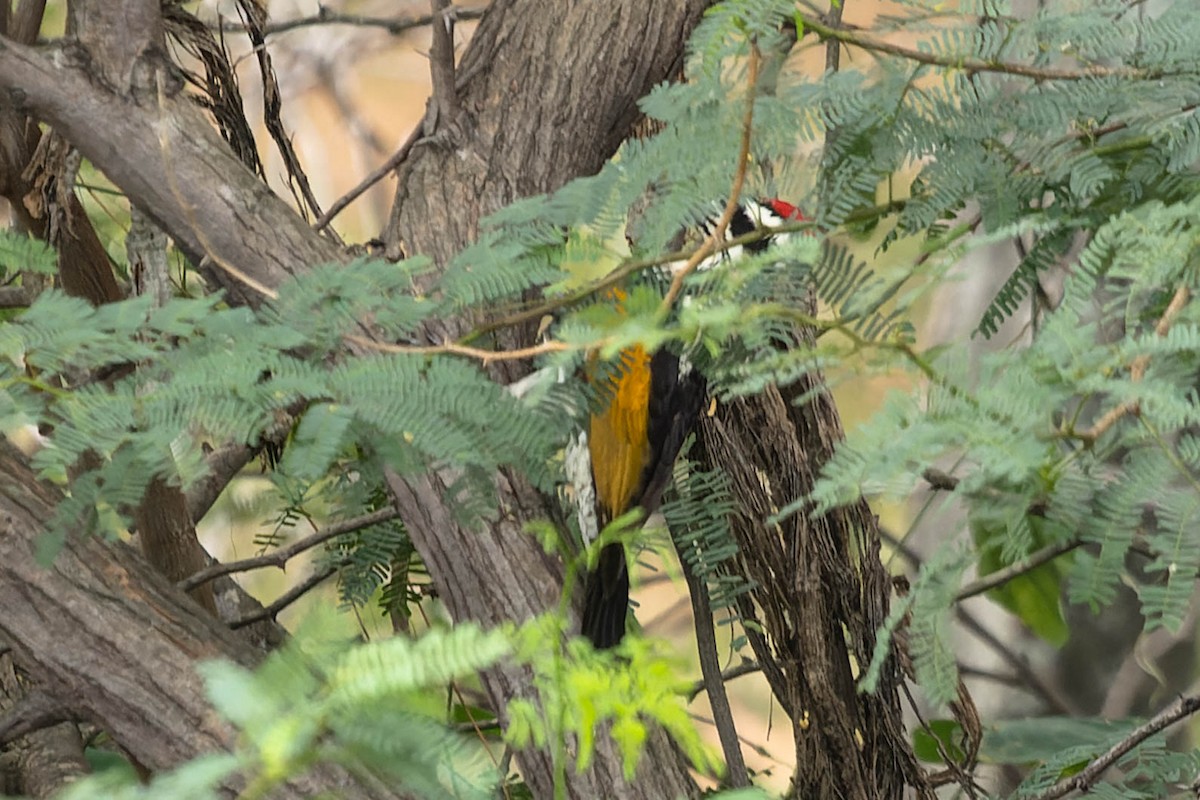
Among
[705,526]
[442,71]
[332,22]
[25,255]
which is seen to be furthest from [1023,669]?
[25,255]

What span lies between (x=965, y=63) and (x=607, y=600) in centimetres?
92

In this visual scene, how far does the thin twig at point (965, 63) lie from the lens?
1.34m

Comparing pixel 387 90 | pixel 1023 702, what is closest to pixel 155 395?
pixel 1023 702

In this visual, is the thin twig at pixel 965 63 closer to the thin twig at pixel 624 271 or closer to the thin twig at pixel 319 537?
the thin twig at pixel 624 271

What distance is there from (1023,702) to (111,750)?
212 centimetres

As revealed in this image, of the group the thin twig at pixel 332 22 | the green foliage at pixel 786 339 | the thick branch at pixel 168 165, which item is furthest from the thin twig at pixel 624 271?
the thin twig at pixel 332 22

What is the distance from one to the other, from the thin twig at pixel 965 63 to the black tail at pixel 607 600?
2.61 feet

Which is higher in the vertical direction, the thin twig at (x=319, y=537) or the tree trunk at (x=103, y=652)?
the thin twig at (x=319, y=537)

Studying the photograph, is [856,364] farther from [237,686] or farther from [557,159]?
[557,159]

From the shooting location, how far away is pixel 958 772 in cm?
215

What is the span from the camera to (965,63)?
1362 millimetres

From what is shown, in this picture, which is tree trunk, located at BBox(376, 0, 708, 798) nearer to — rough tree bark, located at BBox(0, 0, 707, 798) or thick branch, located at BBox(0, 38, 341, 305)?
rough tree bark, located at BBox(0, 0, 707, 798)

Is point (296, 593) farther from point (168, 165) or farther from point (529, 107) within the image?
point (529, 107)

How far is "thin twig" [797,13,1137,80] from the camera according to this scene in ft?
4.41
